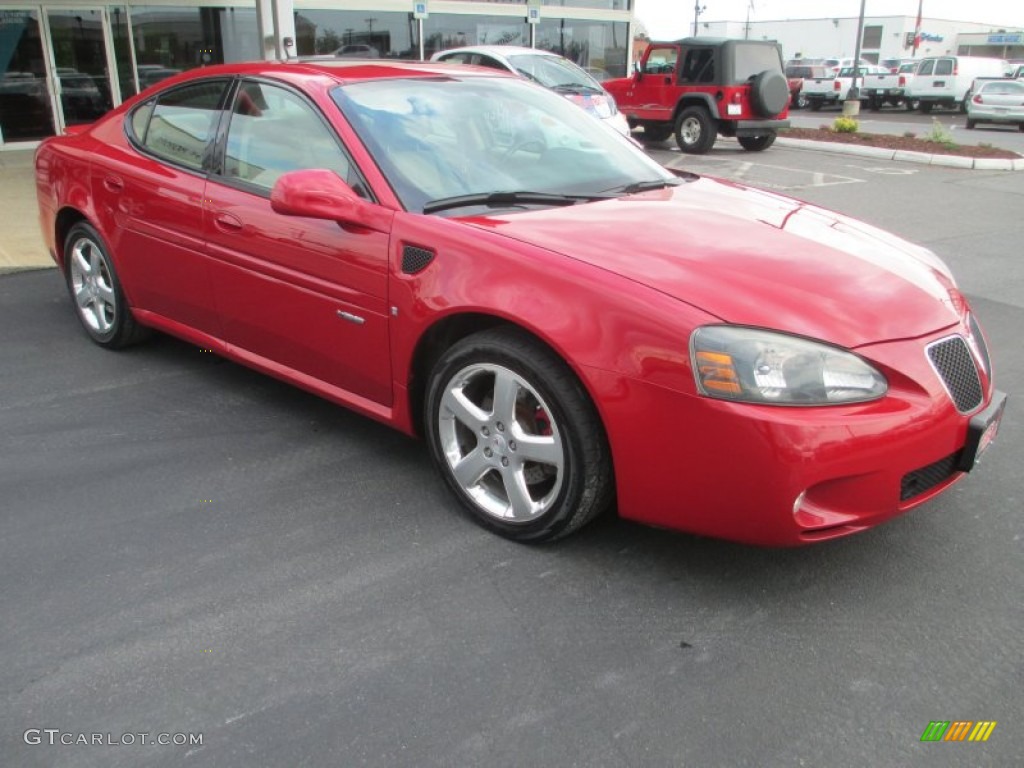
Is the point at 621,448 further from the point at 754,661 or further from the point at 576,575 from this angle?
the point at 754,661

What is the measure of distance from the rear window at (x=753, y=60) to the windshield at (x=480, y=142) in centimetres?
1224

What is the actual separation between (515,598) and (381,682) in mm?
532

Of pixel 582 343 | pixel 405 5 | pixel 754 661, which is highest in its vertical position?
pixel 405 5

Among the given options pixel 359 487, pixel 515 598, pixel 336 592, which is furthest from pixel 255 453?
pixel 515 598

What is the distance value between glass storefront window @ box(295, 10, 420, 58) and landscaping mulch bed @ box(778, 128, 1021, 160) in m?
8.07

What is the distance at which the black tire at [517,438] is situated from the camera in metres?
2.78

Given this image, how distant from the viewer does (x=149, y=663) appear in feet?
8.20

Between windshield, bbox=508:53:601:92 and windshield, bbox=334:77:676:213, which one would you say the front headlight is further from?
windshield, bbox=508:53:601:92

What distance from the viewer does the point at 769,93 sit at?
596 inches

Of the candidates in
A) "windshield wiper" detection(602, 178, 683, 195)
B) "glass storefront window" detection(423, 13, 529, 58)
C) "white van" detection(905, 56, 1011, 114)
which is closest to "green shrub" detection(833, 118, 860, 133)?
"glass storefront window" detection(423, 13, 529, 58)

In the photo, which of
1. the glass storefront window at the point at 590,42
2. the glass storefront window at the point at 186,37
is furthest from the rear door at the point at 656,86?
the glass storefront window at the point at 186,37

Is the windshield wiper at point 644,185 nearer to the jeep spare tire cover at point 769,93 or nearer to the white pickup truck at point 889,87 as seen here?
the jeep spare tire cover at point 769,93

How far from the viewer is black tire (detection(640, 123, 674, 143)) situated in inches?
651

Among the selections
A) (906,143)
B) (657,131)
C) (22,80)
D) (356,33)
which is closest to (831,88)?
(906,143)
